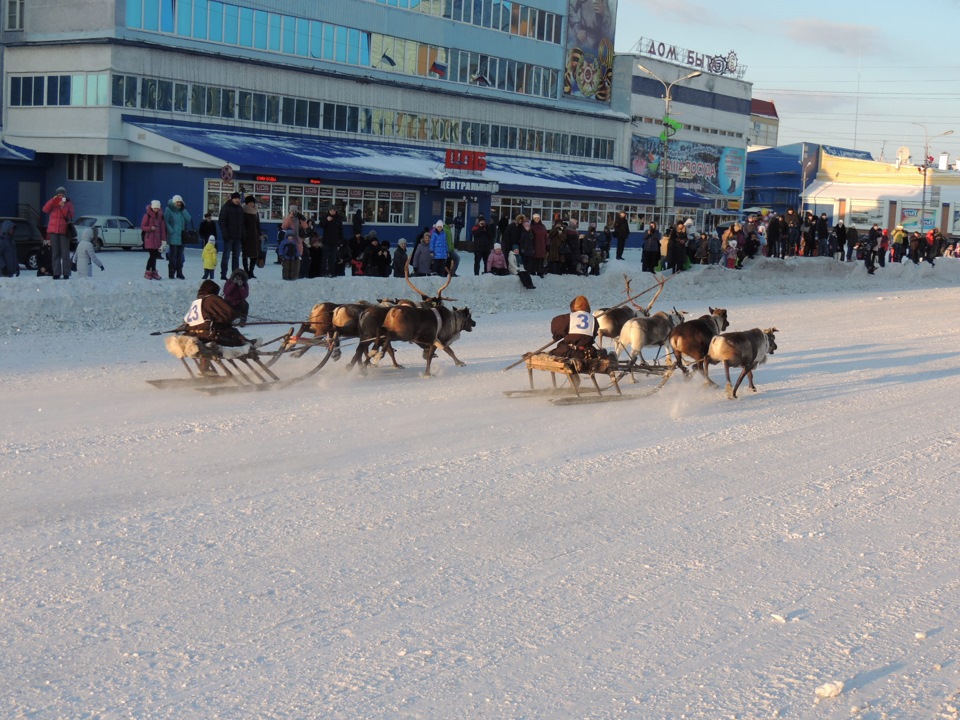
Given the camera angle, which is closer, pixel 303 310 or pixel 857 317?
pixel 303 310

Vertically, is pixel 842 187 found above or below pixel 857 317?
above

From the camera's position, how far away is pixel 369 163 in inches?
1810

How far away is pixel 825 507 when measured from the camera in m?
8.23

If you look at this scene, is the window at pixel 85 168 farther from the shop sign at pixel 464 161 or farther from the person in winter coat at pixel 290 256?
the person in winter coat at pixel 290 256

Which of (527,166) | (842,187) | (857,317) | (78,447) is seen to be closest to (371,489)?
(78,447)

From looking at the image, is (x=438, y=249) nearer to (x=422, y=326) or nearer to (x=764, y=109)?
(x=422, y=326)

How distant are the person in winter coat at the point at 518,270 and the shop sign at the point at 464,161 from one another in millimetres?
20047

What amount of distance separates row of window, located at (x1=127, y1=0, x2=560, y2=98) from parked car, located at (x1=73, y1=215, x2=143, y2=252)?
32.1 ft

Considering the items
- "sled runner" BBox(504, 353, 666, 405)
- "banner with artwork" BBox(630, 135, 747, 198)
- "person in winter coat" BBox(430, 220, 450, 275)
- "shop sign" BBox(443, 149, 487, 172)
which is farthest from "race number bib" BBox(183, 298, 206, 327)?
"banner with artwork" BBox(630, 135, 747, 198)

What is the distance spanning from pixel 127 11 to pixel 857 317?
28.5 metres

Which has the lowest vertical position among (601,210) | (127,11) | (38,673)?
(38,673)

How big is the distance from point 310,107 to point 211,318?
125 feet

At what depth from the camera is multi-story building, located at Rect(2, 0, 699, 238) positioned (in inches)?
1615

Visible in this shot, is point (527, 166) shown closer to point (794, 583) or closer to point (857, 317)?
point (857, 317)
